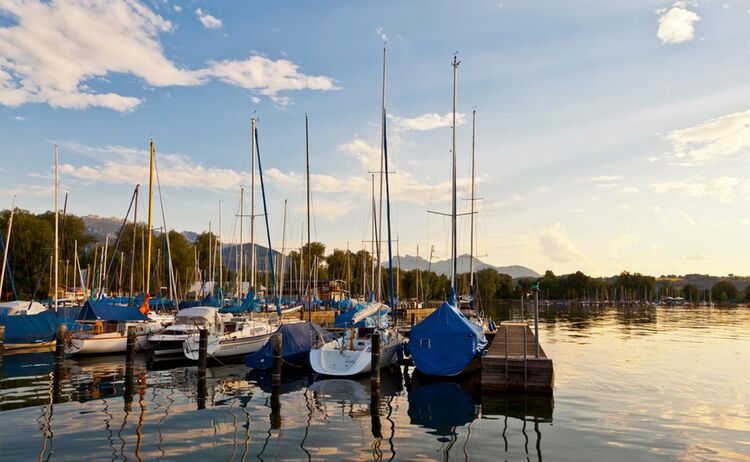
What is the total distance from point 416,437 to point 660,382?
1571cm

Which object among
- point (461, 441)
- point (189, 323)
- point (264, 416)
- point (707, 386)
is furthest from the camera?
point (189, 323)

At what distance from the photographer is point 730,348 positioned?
41781 mm

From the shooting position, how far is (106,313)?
3453 cm

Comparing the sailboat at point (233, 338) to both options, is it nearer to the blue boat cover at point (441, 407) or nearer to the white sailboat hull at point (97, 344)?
the white sailboat hull at point (97, 344)

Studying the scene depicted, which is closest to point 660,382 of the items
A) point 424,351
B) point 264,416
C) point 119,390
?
point 424,351

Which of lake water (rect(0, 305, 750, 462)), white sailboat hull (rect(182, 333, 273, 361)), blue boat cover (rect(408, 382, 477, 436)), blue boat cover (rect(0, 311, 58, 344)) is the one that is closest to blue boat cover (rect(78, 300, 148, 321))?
blue boat cover (rect(0, 311, 58, 344))

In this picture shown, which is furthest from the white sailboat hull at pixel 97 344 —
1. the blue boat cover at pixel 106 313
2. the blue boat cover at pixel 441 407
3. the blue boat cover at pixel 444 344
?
the blue boat cover at pixel 441 407

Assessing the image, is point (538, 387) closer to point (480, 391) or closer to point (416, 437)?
point (480, 391)

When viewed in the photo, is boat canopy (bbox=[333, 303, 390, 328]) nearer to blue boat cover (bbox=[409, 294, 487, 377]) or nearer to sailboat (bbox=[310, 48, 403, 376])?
sailboat (bbox=[310, 48, 403, 376])

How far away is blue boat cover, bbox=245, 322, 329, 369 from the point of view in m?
28.0

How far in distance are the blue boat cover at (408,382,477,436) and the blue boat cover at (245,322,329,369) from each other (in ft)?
23.6

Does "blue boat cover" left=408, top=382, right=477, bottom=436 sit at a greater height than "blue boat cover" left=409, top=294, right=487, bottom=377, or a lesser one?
lesser

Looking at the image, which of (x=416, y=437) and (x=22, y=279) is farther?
(x=22, y=279)

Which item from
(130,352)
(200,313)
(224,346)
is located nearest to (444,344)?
(224,346)
